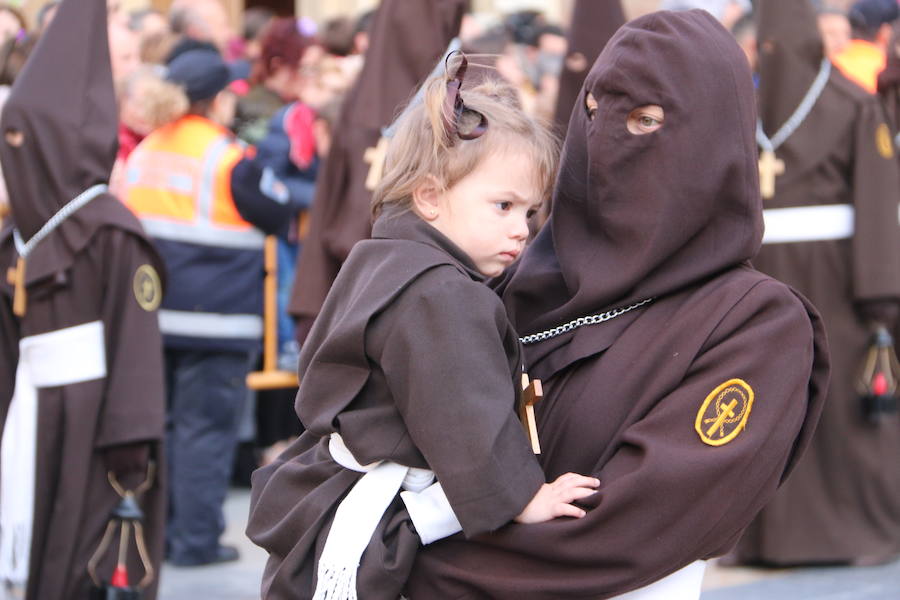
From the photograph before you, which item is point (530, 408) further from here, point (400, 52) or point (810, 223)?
point (810, 223)

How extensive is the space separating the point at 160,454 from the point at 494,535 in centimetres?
276

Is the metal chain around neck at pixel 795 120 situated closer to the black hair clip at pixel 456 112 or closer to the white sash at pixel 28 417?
the white sash at pixel 28 417

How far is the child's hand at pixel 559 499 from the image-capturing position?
2270 mm

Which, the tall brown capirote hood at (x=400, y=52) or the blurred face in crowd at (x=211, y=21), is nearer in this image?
the tall brown capirote hood at (x=400, y=52)

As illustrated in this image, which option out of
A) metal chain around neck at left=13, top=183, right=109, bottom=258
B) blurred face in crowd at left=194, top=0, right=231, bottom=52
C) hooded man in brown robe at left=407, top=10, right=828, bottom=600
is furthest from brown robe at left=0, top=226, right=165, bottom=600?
→ blurred face in crowd at left=194, top=0, right=231, bottom=52

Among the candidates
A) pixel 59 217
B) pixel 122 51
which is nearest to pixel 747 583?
pixel 59 217

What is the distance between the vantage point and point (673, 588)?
2.40 metres

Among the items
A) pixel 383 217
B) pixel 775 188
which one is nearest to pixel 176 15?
pixel 775 188

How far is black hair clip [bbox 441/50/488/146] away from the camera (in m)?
2.48

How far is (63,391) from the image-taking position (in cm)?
470

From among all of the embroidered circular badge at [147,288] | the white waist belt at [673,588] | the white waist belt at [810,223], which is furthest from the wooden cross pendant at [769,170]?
the white waist belt at [673,588]

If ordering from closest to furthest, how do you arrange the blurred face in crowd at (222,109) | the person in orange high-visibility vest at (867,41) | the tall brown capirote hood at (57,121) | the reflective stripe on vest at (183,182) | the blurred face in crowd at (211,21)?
the tall brown capirote hood at (57,121) < the reflective stripe on vest at (183,182) < the blurred face in crowd at (222,109) < the person in orange high-visibility vest at (867,41) < the blurred face in crowd at (211,21)

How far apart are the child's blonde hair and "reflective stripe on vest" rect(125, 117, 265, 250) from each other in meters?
3.76

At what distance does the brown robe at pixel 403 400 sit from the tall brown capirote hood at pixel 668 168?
0.78 feet
